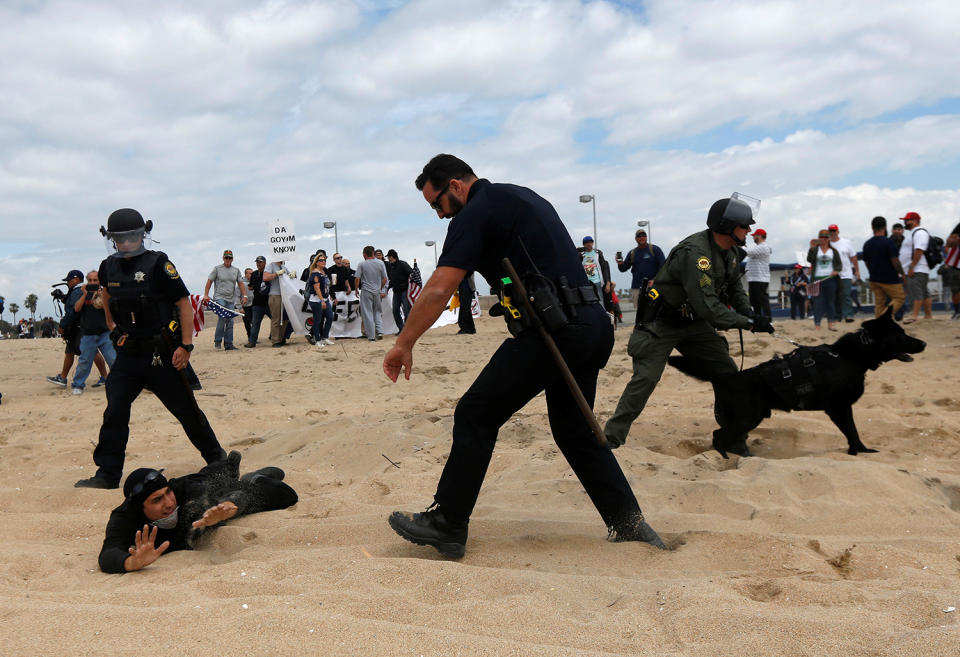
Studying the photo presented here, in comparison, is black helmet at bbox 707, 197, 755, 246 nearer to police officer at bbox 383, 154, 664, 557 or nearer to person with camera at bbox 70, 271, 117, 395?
police officer at bbox 383, 154, 664, 557

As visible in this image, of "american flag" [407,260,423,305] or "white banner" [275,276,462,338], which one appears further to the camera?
"american flag" [407,260,423,305]

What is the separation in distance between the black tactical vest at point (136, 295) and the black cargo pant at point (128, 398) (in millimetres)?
182

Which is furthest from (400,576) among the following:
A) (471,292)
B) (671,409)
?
(471,292)

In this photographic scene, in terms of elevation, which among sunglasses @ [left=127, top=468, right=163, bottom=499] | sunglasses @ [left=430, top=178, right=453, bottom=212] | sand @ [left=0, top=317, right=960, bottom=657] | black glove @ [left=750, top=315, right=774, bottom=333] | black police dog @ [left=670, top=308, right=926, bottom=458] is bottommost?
sand @ [left=0, top=317, right=960, bottom=657]

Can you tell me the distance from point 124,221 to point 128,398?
48.7 inches

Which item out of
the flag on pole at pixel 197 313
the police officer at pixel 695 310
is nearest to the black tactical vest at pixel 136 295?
the police officer at pixel 695 310

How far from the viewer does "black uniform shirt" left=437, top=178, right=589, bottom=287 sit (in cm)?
343

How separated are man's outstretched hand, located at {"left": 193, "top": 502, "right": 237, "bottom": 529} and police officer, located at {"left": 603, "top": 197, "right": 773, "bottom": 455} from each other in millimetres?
2622

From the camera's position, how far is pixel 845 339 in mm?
5809

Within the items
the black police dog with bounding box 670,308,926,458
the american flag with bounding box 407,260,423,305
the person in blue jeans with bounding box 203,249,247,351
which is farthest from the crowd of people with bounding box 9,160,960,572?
the american flag with bounding box 407,260,423,305

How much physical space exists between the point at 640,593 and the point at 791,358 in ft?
10.9

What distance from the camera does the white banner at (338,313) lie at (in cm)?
1463

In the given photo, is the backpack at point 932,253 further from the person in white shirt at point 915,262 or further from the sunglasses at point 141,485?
the sunglasses at point 141,485

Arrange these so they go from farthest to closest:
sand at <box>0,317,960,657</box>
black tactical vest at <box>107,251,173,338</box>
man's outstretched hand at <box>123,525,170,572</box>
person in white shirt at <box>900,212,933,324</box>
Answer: person in white shirt at <box>900,212,933,324</box>, black tactical vest at <box>107,251,173,338</box>, man's outstretched hand at <box>123,525,170,572</box>, sand at <box>0,317,960,657</box>
